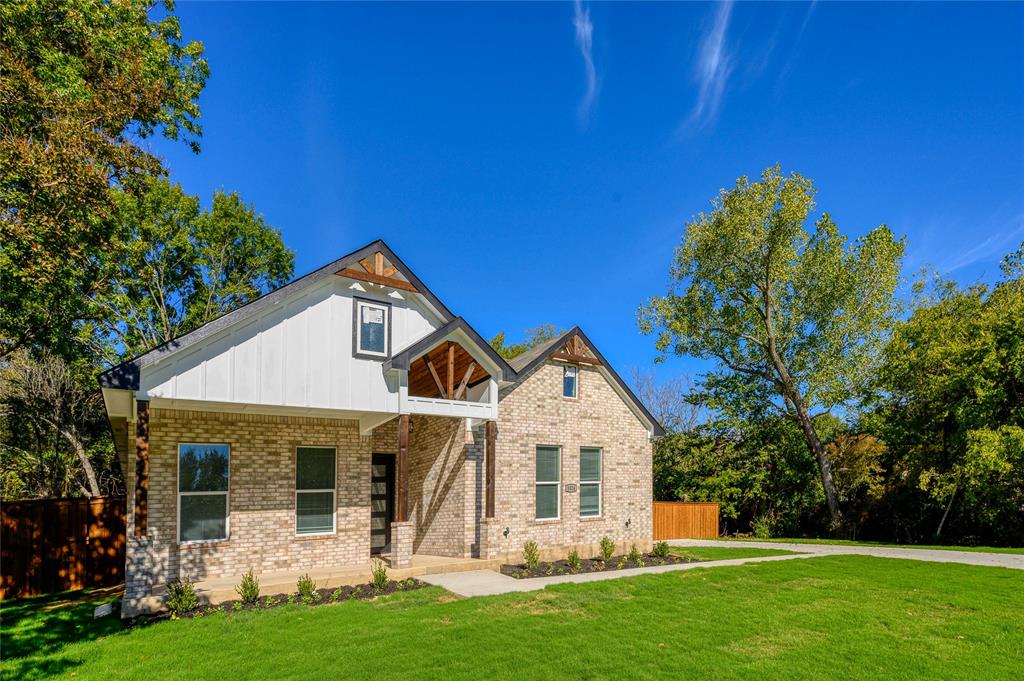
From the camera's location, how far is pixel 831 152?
19078 millimetres

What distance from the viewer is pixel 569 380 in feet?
50.2

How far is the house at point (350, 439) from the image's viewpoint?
9.93 m

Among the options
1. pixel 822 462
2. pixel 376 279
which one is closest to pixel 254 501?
pixel 376 279

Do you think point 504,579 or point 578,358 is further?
point 578,358

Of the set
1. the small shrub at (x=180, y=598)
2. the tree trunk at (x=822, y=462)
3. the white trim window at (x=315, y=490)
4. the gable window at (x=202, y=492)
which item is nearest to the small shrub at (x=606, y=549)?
the white trim window at (x=315, y=490)

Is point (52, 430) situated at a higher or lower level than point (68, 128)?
lower

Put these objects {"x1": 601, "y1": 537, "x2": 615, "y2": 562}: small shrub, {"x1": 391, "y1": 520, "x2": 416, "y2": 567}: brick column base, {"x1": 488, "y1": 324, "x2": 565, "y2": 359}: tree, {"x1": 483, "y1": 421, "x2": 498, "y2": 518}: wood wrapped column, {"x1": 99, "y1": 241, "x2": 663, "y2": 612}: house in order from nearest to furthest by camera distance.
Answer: {"x1": 99, "y1": 241, "x2": 663, "y2": 612}: house < {"x1": 391, "y1": 520, "x2": 416, "y2": 567}: brick column base < {"x1": 483, "y1": 421, "x2": 498, "y2": 518}: wood wrapped column < {"x1": 601, "y1": 537, "x2": 615, "y2": 562}: small shrub < {"x1": 488, "y1": 324, "x2": 565, "y2": 359}: tree

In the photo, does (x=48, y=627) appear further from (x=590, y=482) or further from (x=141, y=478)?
(x=590, y=482)

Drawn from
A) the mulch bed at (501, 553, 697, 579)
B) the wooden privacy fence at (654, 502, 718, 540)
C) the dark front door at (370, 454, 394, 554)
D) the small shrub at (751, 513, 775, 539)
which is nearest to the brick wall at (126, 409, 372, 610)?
the dark front door at (370, 454, 394, 554)

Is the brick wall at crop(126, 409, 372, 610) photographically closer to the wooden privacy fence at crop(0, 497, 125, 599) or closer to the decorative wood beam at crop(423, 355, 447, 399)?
the decorative wood beam at crop(423, 355, 447, 399)

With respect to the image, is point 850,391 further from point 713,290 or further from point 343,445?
point 343,445

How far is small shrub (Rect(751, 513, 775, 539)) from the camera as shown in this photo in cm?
2302

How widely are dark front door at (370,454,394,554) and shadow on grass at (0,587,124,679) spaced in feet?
17.4

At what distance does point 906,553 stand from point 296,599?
16719 mm
